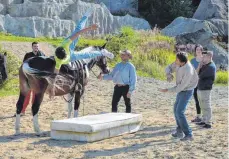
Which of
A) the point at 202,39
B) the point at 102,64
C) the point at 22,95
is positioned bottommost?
the point at 22,95

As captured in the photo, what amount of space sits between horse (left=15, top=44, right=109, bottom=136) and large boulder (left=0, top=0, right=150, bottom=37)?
15304 millimetres

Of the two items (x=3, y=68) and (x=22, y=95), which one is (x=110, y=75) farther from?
(x=3, y=68)

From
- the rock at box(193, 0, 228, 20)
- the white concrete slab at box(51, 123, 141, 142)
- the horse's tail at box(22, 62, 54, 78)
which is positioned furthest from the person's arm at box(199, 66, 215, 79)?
the rock at box(193, 0, 228, 20)

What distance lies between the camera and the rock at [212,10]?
30.6 meters

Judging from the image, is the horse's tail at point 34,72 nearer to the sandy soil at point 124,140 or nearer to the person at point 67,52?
the person at point 67,52

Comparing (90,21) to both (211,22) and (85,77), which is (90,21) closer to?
(211,22)

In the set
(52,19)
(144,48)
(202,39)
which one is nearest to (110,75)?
(144,48)

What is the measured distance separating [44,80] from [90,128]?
1489 mm

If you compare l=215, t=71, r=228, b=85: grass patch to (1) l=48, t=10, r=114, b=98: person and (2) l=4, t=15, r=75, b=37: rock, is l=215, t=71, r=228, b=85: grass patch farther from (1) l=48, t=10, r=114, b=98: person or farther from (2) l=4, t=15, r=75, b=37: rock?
(1) l=48, t=10, r=114, b=98: person

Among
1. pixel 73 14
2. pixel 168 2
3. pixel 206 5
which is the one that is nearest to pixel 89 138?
pixel 73 14

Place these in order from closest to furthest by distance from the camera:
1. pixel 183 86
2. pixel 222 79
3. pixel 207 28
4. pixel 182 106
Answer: pixel 183 86 → pixel 182 106 → pixel 222 79 → pixel 207 28

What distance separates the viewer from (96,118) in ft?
33.3

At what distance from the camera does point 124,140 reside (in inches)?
384

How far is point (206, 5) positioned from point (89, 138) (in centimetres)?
2314
